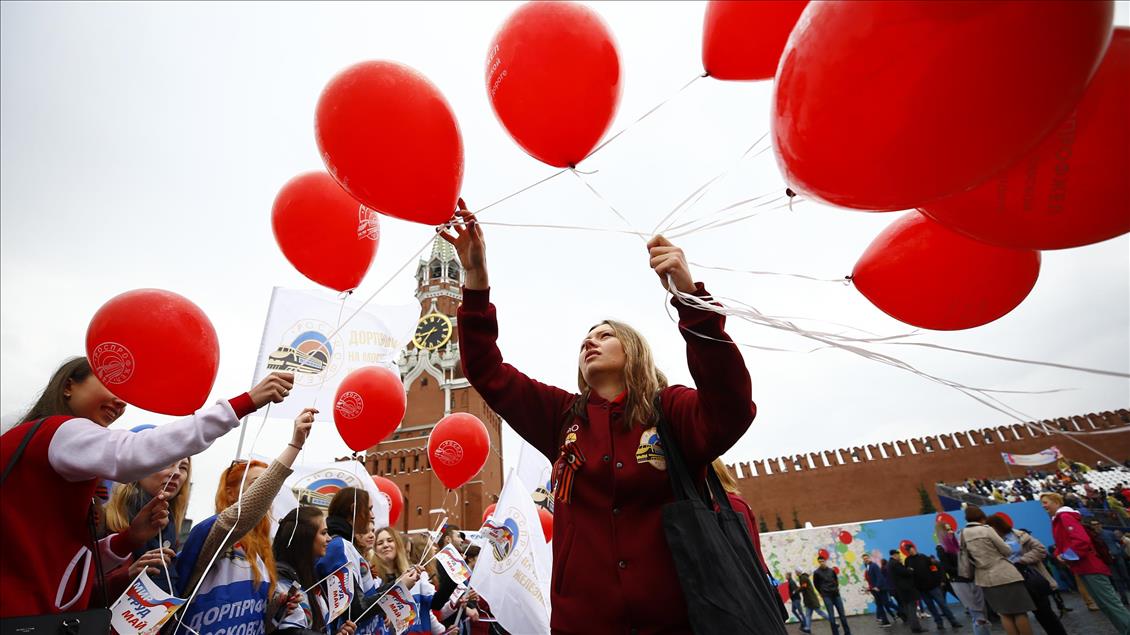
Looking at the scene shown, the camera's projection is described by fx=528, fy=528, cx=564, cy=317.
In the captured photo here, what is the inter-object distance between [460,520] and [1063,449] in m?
27.2

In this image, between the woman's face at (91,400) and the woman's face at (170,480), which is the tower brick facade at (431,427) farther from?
the woman's face at (91,400)

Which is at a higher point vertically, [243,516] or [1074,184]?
[1074,184]

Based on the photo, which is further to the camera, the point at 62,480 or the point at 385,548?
the point at 385,548

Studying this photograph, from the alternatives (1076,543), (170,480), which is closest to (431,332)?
(1076,543)

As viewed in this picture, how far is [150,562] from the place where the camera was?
7.50 ft

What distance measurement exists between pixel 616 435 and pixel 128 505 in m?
2.48

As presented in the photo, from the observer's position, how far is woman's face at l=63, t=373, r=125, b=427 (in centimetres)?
189

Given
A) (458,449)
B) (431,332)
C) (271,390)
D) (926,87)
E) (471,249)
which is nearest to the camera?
(926,87)

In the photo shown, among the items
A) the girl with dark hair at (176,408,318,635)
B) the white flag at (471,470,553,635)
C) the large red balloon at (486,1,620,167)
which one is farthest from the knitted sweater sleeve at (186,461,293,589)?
the large red balloon at (486,1,620,167)

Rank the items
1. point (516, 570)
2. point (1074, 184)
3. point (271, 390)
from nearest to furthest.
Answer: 1. point (1074, 184)
2. point (271, 390)
3. point (516, 570)

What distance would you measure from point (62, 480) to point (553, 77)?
2.06 meters

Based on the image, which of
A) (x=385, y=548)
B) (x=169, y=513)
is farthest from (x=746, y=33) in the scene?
(x=385, y=548)

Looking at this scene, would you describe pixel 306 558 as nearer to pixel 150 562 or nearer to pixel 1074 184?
pixel 150 562

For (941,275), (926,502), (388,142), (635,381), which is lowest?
(635,381)
